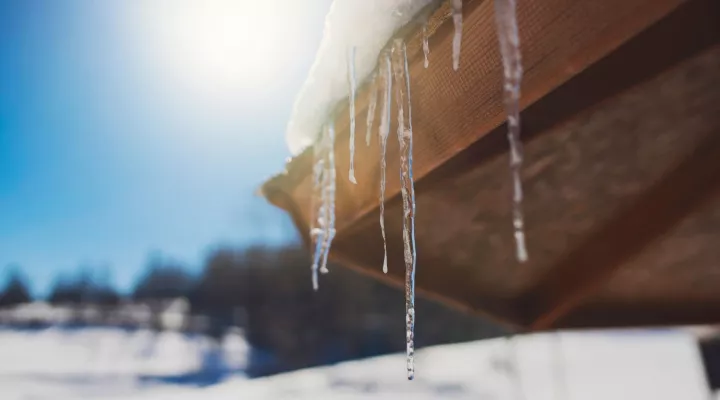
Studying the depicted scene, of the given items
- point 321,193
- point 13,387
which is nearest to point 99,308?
point 13,387

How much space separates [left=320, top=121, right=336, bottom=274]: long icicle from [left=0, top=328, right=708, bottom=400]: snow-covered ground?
8.68ft

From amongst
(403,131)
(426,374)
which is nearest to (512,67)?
(403,131)

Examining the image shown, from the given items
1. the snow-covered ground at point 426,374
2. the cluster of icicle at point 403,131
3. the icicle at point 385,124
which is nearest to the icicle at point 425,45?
the cluster of icicle at point 403,131

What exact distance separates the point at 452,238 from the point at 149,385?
44.6 ft

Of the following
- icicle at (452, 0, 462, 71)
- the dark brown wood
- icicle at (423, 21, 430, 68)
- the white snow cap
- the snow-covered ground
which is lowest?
the snow-covered ground

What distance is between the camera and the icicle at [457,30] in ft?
2.95

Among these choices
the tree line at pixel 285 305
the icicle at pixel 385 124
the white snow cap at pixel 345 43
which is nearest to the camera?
the white snow cap at pixel 345 43

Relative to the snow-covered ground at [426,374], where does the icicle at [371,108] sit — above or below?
above

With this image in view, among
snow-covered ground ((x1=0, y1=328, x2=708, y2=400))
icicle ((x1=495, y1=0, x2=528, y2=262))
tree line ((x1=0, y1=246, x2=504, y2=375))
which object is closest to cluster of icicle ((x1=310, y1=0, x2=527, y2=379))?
icicle ((x1=495, y1=0, x2=528, y2=262))

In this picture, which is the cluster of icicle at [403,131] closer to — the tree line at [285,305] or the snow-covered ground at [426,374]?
the snow-covered ground at [426,374]

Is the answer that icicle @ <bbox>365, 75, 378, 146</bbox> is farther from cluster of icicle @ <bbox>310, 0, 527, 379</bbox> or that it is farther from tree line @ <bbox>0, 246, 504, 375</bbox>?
tree line @ <bbox>0, 246, 504, 375</bbox>

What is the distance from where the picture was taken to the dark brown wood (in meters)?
0.83

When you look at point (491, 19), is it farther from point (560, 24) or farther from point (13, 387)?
point (13, 387)

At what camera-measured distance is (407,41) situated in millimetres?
1063
